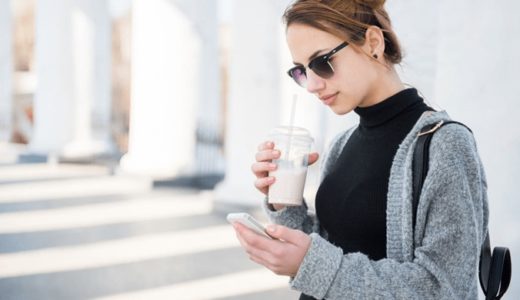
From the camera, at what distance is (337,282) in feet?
7.91

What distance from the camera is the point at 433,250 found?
93.7 inches

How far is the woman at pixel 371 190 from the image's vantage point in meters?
2.39

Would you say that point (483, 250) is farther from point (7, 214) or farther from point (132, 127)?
point (132, 127)

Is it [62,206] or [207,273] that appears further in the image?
[62,206]

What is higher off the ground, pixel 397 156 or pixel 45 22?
pixel 45 22

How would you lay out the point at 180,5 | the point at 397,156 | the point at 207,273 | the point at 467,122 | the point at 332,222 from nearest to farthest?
the point at 397,156 < the point at 332,222 < the point at 467,122 < the point at 207,273 < the point at 180,5

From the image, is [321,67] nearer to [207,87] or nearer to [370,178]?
[370,178]

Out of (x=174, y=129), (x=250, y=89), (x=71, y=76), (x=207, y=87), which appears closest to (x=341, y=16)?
(x=250, y=89)

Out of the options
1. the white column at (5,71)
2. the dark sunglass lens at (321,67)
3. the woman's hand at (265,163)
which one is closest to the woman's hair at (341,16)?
the dark sunglass lens at (321,67)

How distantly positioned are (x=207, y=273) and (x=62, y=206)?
23.2ft

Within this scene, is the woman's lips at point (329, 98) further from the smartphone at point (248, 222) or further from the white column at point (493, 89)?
the white column at point (493, 89)

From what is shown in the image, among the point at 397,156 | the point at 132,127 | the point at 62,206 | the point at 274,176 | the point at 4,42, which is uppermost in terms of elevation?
the point at 4,42

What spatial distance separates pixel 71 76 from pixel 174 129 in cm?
848

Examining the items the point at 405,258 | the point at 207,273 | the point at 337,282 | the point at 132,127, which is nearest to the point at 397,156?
the point at 405,258
